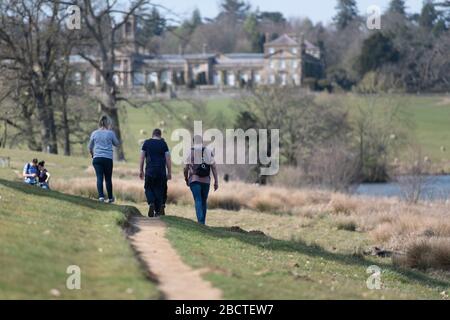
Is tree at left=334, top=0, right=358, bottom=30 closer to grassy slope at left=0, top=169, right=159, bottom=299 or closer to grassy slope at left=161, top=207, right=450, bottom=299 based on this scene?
grassy slope at left=161, top=207, right=450, bottom=299

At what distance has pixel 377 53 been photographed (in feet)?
315

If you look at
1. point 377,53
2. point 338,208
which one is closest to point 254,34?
point 377,53

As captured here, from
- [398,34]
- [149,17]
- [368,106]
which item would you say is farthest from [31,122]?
[398,34]

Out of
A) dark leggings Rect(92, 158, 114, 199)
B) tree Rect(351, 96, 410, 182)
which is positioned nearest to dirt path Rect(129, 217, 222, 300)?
dark leggings Rect(92, 158, 114, 199)

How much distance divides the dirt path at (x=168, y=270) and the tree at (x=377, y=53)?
8212 centimetres

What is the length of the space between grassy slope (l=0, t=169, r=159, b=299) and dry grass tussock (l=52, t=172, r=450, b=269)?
27.7 feet

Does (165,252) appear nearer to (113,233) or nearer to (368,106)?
(113,233)

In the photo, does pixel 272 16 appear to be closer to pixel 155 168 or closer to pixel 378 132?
pixel 378 132

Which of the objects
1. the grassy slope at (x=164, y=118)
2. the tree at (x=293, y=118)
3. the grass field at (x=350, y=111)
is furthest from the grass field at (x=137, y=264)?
the grass field at (x=350, y=111)

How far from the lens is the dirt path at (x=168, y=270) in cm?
990

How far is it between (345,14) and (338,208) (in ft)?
389

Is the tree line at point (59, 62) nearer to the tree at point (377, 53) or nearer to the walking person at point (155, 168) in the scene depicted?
the walking person at point (155, 168)

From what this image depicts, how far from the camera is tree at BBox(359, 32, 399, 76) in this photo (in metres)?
95.4
